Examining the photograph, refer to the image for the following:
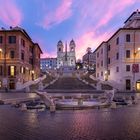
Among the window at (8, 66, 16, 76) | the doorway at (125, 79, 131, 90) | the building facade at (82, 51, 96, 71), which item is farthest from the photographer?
A: the building facade at (82, 51, 96, 71)

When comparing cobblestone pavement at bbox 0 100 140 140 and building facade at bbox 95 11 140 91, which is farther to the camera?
building facade at bbox 95 11 140 91

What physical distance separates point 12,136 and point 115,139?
13.2 ft

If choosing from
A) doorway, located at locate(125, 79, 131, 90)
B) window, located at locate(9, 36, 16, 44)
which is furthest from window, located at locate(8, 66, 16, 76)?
doorway, located at locate(125, 79, 131, 90)

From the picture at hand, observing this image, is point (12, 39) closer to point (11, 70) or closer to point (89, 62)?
point (11, 70)

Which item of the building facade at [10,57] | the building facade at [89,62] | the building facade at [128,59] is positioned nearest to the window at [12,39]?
the building facade at [10,57]

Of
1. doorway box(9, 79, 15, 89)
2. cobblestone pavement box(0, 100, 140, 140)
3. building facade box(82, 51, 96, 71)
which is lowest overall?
cobblestone pavement box(0, 100, 140, 140)

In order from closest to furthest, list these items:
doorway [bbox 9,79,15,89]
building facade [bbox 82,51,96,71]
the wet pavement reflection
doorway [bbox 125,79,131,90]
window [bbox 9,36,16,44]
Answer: the wet pavement reflection
doorway [bbox 125,79,131,90]
doorway [bbox 9,79,15,89]
window [bbox 9,36,16,44]
building facade [bbox 82,51,96,71]

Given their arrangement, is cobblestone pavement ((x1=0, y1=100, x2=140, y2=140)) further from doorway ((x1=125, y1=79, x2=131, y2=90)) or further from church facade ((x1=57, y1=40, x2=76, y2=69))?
church facade ((x1=57, y1=40, x2=76, y2=69))

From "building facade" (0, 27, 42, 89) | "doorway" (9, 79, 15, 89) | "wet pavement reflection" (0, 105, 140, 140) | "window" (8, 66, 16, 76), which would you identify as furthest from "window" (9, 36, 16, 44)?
"wet pavement reflection" (0, 105, 140, 140)

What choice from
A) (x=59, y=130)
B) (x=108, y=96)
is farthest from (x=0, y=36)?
(x=59, y=130)

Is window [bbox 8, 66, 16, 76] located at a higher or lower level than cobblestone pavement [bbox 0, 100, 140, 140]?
higher

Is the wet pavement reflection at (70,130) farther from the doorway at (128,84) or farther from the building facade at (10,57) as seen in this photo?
the building facade at (10,57)

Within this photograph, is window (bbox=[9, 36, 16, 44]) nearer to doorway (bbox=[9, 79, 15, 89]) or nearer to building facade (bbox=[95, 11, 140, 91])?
doorway (bbox=[9, 79, 15, 89])

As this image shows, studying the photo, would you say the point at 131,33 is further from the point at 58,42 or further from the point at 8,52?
the point at 58,42
